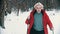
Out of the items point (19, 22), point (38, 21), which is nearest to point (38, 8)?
point (38, 21)

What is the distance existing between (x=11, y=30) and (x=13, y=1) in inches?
21.8

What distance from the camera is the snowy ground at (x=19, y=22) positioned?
3963mm

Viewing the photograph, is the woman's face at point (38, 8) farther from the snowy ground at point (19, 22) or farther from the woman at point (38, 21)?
the snowy ground at point (19, 22)

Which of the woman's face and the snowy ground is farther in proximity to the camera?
the snowy ground

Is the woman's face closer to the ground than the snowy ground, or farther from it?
farther from it

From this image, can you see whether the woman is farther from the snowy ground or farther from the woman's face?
the snowy ground

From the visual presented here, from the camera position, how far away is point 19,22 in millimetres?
4012

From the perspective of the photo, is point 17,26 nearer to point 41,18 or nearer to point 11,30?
point 11,30

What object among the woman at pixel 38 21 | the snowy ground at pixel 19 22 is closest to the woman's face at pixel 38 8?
the woman at pixel 38 21

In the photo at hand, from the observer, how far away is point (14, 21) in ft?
13.1

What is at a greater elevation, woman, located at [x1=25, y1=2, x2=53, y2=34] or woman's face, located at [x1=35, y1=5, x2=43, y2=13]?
woman's face, located at [x1=35, y1=5, x2=43, y2=13]

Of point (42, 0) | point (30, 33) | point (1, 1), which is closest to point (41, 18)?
point (30, 33)

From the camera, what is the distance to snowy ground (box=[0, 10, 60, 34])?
13.0 ft

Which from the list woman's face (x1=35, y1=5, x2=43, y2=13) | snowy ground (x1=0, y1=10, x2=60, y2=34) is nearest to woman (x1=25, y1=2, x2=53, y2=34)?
woman's face (x1=35, y1=5, x2=43, y2=13)
